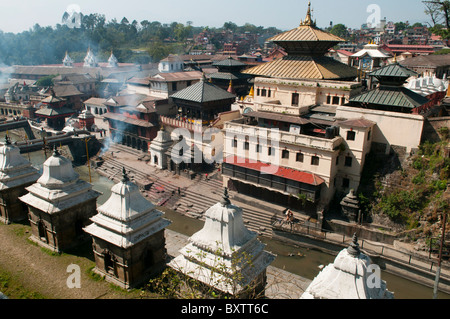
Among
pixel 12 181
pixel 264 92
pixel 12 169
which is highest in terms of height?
pixel 264 92

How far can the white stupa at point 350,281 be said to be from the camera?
33.6ft

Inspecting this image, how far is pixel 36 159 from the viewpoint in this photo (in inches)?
1960

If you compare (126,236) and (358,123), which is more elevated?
(358,123)

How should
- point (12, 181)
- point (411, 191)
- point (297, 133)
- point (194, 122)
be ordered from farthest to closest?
1. point (194, 122)
2. point (297, 133)
3. point (411, 191)
4. point (12, 181)

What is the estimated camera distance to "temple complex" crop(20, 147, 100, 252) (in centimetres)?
2042

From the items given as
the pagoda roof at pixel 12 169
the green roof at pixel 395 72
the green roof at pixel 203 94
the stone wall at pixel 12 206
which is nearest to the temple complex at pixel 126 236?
the stone wall at pixel 12 206

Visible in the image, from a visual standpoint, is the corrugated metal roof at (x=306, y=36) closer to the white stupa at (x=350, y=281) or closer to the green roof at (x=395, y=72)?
the green roof at (x=395, y=72)

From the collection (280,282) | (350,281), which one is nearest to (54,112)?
(280,282)

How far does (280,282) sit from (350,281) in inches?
309

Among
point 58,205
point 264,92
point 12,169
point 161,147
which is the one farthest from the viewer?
Answer: point 161,147

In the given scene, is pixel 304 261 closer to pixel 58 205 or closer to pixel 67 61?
pixel 58 205

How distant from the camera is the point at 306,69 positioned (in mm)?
35812
